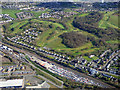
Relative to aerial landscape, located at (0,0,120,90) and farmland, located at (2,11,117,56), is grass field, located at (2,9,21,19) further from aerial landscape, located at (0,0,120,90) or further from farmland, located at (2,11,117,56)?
farmland, located at (2,11,117,56)

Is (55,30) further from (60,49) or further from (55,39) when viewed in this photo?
(60,49)

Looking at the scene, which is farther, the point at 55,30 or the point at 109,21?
the point at 109,21

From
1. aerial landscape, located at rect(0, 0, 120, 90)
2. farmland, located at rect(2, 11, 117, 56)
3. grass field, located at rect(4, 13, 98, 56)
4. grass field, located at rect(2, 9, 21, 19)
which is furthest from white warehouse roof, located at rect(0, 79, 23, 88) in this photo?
grass field, located at rect(2, 9, 21, 19)

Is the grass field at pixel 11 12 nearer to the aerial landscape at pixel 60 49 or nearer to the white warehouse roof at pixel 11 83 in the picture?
the aerial landscape at pixel 60 49

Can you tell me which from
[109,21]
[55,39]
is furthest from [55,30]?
[109,21]

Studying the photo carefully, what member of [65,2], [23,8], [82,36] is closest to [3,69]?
[82,36]

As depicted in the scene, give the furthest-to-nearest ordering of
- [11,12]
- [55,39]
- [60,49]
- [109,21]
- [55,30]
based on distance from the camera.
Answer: [11,12] < [109,21] < [55,30] < [55,39] < [60,49]

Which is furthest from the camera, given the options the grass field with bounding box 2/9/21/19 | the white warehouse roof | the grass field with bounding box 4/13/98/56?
the grass field with bounding box 2/9/21/19

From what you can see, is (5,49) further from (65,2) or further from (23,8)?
(65,2)
